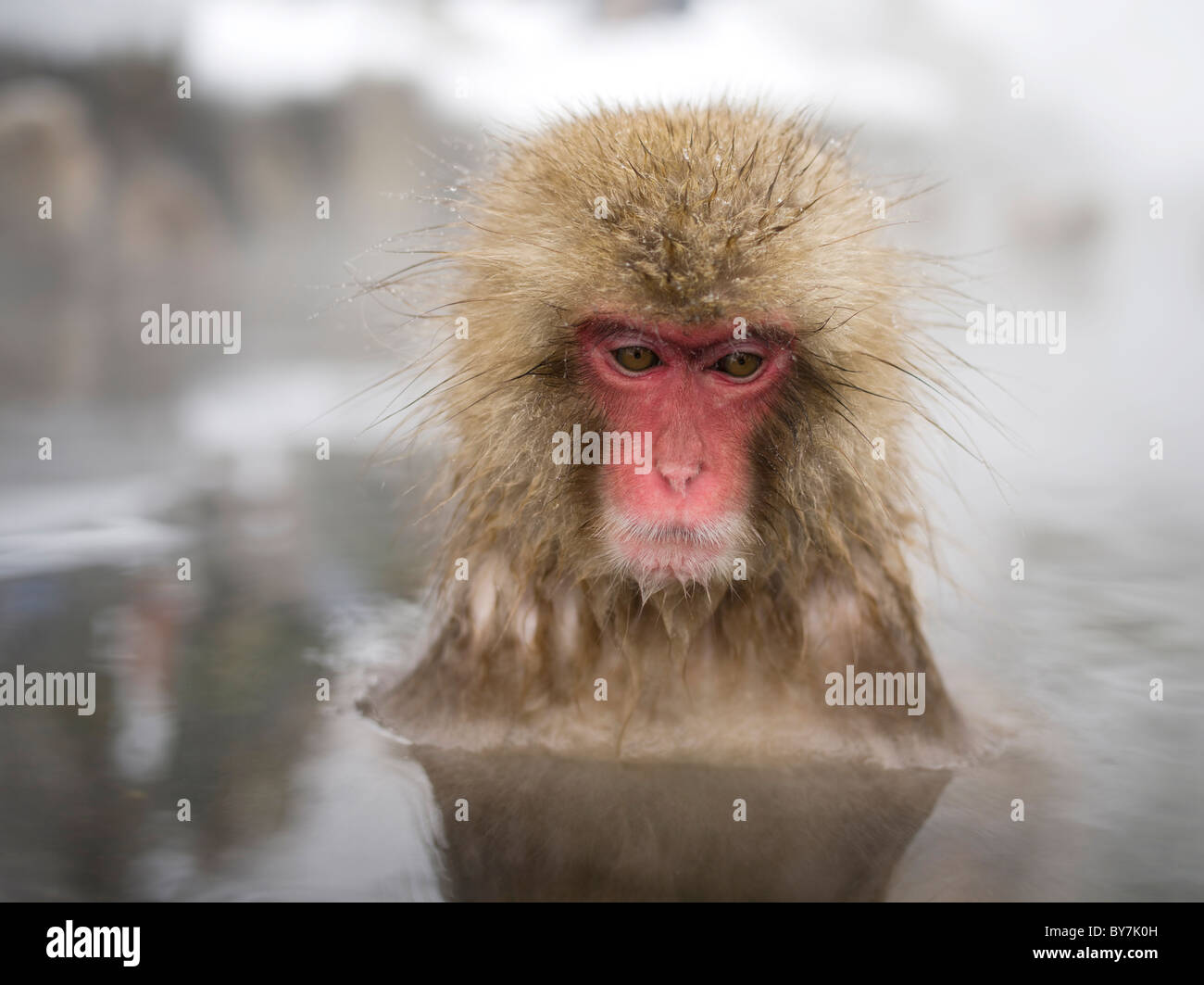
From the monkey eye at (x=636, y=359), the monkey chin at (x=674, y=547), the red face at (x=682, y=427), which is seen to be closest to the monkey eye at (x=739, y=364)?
the red face at (x=682, y=427)

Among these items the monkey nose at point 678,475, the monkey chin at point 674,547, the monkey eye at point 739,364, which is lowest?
the monkey chin at point 674,547

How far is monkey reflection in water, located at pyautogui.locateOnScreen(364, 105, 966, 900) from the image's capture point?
203cm

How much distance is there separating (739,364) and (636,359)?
7.4 inches

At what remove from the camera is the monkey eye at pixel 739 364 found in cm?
209

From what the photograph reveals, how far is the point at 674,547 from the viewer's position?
2.10 metres

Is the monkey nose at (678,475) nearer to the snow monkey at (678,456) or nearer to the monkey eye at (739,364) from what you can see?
the snow monkey at (678,456)

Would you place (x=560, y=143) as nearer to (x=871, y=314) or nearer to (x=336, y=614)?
(x=871, y=314)

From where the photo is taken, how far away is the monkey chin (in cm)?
209

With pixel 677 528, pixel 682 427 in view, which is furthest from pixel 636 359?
pixel 677 528

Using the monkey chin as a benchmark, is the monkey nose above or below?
above

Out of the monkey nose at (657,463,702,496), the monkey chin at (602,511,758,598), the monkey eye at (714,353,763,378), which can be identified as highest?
the monkey eye at (714,353,763,378)

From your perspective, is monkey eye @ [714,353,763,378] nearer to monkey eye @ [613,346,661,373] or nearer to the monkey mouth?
monkey eye @ [613,346,661,373]

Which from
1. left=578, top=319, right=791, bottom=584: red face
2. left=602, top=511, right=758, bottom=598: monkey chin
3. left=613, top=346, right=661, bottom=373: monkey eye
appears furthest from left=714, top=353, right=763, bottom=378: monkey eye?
left=602, top=511, right=758, bottom=598: monkey chin

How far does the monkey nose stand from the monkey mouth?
0.07 m
